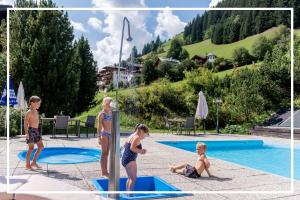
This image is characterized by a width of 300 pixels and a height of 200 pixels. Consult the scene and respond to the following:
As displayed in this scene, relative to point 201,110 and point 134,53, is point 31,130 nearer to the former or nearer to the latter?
point 134,53

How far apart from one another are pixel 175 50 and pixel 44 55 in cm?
782

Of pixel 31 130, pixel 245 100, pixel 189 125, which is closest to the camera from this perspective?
pixel 31 130

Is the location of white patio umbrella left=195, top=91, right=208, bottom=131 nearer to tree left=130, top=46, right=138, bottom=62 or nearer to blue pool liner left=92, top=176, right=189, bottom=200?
tree left=130, top=46, right=138, bottom=62

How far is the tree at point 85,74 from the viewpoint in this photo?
13305 millimetres

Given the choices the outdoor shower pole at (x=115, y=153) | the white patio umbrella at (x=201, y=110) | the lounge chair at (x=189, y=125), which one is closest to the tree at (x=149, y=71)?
the outdoor shower pole at (x=115, y=153)

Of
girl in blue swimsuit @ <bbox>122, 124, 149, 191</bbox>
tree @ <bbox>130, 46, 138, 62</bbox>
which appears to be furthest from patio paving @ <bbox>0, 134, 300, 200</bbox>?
tree @ <bbox>130, 46, 138, 62</bbox>

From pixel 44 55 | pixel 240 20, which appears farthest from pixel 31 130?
pixel 44 55

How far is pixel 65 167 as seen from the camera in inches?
249

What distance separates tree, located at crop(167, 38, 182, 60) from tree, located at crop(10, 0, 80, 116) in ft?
22.5

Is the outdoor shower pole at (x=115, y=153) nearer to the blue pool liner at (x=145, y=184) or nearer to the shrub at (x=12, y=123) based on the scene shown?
the blue pool liner at (x=145, y=184)

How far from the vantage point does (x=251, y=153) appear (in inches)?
444

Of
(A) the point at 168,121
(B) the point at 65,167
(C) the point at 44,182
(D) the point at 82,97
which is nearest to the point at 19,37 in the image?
(D) the point at 82,97

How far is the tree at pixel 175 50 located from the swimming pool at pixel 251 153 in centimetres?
452

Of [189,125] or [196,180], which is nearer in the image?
[196,180]
